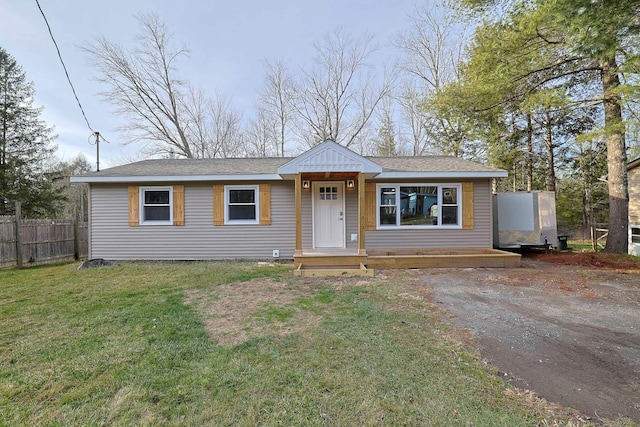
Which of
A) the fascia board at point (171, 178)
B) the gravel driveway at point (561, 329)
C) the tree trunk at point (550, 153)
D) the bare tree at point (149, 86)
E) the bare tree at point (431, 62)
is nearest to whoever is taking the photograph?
the gravel driveway at point (561, 329)

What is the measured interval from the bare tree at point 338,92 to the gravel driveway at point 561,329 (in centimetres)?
1493

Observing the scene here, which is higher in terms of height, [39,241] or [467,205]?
[467,205]

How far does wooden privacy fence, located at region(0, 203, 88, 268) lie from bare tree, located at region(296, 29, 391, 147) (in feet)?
44.7

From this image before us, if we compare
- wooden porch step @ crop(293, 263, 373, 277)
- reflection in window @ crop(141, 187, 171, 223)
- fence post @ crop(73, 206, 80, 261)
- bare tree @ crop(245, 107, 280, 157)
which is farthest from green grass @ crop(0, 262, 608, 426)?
bare tree @ crop(245, 107, 280, 157)

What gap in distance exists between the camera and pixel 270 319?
3.69m

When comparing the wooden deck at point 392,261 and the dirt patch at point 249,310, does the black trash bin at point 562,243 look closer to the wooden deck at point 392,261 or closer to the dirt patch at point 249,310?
the wooden deck at point 392,261

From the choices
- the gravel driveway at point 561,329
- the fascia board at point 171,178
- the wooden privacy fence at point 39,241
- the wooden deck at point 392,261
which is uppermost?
the fascia board at point 171,178

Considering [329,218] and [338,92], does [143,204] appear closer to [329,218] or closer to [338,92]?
[329,218]

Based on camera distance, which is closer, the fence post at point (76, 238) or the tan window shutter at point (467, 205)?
the tan window shutter at point (467, 205)

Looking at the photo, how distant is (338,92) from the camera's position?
19031 mm

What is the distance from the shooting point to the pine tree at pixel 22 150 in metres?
13.7

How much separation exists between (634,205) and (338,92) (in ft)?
50.1

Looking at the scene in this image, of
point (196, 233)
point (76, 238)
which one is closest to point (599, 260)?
point (196, 233)

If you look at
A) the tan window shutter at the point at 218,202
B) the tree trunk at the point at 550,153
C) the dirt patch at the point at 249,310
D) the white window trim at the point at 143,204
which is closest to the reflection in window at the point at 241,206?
the tan window shutter at the point at 218,202
